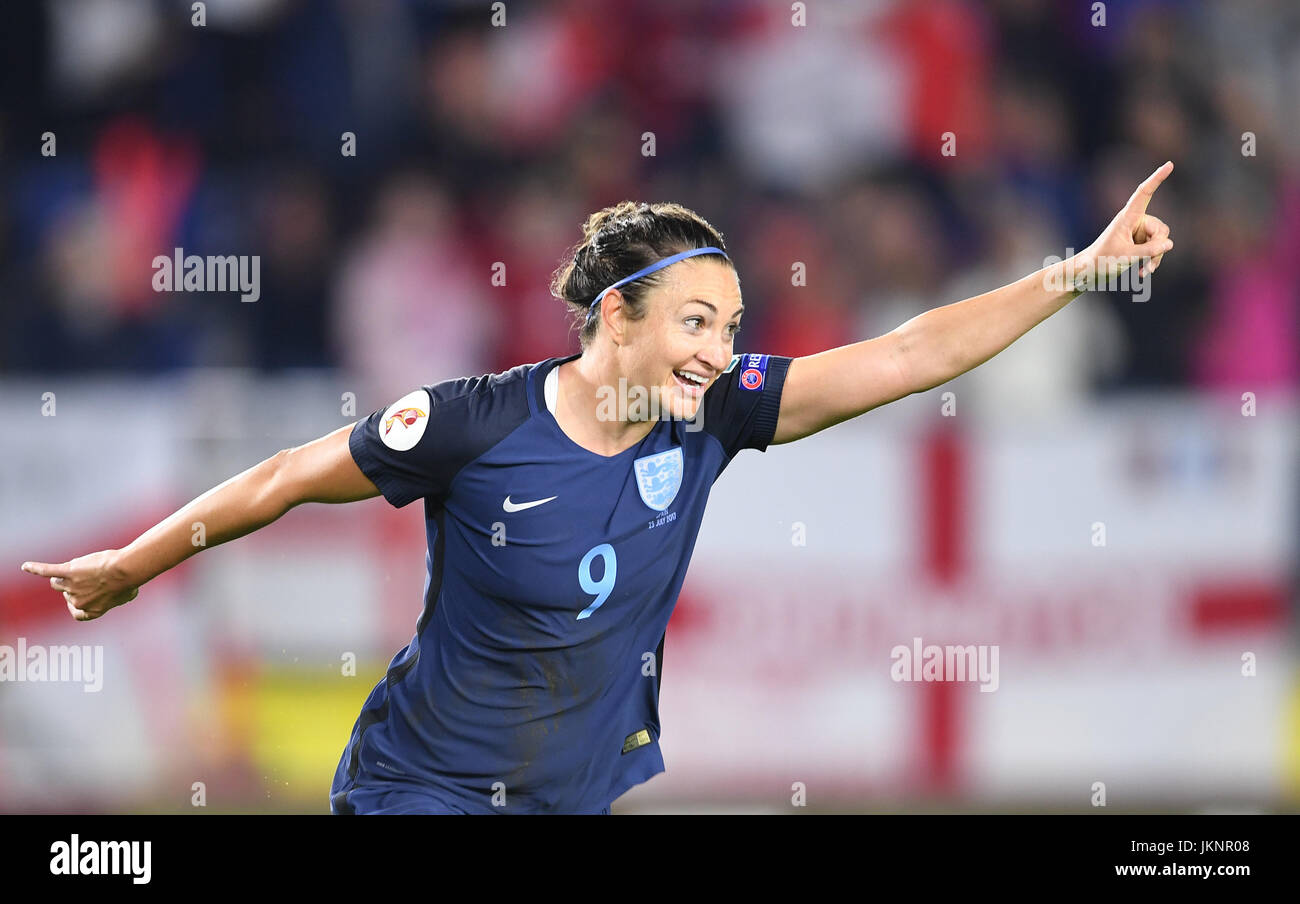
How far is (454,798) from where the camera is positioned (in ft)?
13.8

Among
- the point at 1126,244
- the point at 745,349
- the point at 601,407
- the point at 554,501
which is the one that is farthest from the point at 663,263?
the point at 745,349

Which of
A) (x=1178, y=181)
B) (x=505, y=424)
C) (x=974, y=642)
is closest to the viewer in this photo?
(x=505, y=424)

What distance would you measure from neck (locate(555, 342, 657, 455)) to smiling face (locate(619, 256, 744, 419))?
0.05 m

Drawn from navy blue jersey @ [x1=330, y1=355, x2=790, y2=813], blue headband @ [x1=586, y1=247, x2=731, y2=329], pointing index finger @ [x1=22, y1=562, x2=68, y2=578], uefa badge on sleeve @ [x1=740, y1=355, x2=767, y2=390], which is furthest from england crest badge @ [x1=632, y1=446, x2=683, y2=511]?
pointing index finger @ [x1=22, y1=562, x2=68, y2=578]

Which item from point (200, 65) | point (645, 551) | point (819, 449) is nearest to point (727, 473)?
point (819, 449)

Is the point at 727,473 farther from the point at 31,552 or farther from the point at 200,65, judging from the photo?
the point at 200,65

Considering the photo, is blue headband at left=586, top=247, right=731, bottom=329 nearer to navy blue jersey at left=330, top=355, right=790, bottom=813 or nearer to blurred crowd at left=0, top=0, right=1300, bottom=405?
navy blue jersey at left=330, top=355, right=790, bottom=813

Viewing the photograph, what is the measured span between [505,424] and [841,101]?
5.39m

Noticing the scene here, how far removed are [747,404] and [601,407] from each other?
42 centimetres

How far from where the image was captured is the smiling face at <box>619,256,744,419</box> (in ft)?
13.7

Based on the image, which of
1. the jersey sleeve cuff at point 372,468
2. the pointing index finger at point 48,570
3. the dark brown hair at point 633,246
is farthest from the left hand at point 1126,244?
the pointing index finger at point 48,570

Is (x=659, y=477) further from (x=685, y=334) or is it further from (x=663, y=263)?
(x=663, y=263)

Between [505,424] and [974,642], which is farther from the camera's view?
[974,642]

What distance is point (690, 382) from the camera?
4246mm
